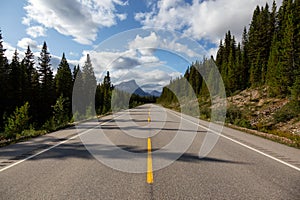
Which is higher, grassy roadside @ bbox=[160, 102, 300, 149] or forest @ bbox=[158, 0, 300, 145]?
forest @ bbox=[158, 0, 300, 145]

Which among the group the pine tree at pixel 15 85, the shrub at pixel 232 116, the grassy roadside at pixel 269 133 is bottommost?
the grassy roadside at pixel 269 133

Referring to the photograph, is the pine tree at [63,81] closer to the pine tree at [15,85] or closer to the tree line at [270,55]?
the pine tree at [15,85]

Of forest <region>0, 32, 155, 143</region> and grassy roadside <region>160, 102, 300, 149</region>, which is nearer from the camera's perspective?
grassy roadside <region>160, 102, 300, 149</region>

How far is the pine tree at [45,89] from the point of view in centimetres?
3934

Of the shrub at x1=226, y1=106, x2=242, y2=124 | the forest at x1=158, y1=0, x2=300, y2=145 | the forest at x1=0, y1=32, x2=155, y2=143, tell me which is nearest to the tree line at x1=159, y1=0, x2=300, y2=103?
the forest at x1=158, y1=0, x2=300, y2=145

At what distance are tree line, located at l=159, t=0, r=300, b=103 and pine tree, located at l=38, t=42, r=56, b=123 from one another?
38.9 metres

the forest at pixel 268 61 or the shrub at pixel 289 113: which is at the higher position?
the forest at pixel 268 61

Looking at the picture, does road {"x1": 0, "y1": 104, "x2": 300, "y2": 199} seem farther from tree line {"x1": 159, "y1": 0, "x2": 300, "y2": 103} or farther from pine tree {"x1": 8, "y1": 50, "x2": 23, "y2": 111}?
pine tree {"x1": 8, "y1": 50, "x2": 23, "y2": 111}

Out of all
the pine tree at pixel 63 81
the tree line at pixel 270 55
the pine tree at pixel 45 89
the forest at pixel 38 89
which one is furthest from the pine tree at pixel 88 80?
the tree line at pixel 270 55

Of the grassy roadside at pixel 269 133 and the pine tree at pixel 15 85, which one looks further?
the pine tree at pixel 15 85

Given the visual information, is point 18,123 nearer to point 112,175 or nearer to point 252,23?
Result: point 112,175

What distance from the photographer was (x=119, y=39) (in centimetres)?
1255

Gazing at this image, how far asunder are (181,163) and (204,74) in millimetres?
84848

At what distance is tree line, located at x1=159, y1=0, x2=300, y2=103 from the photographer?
2764 cm
